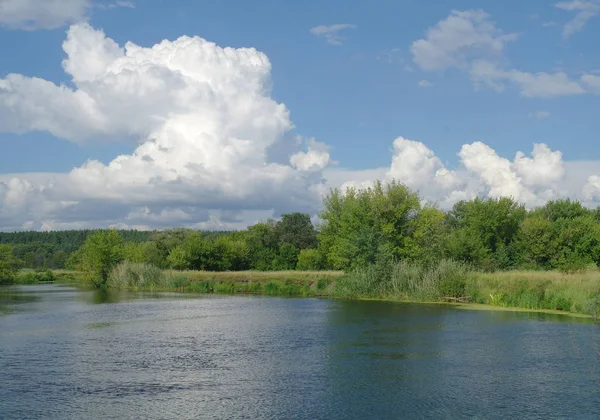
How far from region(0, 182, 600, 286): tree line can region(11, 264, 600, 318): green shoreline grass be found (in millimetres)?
4059

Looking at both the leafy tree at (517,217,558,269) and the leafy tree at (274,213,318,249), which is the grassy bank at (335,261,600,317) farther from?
the leafy tree at (274,213,318,249)

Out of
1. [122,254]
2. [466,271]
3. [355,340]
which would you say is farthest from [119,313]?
[122,254]

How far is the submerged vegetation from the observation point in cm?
3984

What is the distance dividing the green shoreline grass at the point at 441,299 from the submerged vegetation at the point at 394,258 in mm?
86

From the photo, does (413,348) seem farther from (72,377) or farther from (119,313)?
(119,313)

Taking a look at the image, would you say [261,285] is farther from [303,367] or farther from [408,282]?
[303,367]

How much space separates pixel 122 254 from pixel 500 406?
6608cm

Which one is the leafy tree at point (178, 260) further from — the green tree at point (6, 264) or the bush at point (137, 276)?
the green tree at point (6, 264)

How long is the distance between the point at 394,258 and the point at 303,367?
34719 millimetres

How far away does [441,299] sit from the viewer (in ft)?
136

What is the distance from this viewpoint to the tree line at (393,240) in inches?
2096

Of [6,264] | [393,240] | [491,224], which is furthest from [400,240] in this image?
[6,264]

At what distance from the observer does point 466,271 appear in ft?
141

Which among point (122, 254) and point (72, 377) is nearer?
point (72, 377)
